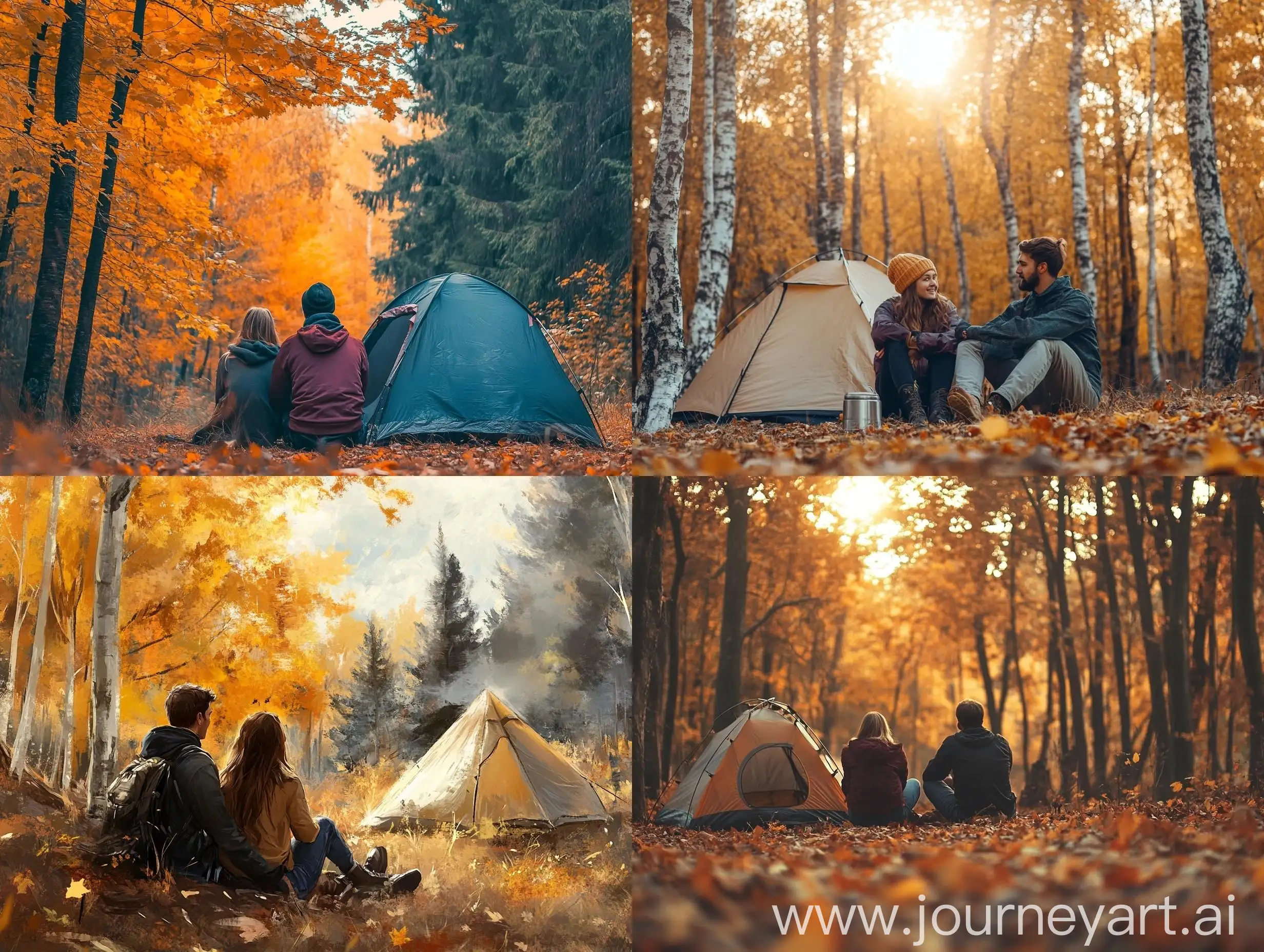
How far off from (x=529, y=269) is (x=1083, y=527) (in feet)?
11.3

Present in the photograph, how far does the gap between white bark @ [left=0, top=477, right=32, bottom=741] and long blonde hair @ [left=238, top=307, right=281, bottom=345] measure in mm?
1428

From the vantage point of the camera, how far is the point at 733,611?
5.80 meters

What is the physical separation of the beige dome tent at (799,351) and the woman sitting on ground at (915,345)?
2.91 ft

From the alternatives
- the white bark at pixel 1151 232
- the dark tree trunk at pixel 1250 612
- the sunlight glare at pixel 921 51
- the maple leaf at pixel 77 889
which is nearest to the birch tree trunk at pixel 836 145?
the sunlight glare at pixel 921 51

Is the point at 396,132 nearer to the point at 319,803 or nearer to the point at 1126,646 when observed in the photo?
the point at 319,803

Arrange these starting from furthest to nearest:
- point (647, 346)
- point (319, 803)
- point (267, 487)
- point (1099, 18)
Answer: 1. point (1099, 18)
2. point (647, 346)
3. point (267, 487)
4. point (319, 803)

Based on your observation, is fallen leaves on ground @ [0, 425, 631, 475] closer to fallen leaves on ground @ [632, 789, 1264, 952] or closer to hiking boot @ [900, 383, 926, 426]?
hiking boot @ [900, 383, 926, 426]

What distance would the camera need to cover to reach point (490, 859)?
217 inches

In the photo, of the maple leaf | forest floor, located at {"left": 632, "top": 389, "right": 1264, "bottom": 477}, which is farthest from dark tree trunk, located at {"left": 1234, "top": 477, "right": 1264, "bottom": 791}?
the maple leaf

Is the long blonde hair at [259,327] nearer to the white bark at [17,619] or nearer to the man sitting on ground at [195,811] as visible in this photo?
the white bark at [17,619]

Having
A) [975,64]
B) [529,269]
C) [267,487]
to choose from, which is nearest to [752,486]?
[529,269]

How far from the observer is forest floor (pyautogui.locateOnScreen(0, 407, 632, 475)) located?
220 inches

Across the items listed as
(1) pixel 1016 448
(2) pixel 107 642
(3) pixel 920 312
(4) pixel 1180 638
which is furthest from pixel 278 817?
(4) pixel 1180 638

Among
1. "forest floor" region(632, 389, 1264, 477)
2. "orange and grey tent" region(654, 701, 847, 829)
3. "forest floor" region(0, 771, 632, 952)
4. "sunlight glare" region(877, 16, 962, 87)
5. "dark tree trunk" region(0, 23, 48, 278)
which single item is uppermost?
"sunlight glare" region(877, 16, 962, 87)
